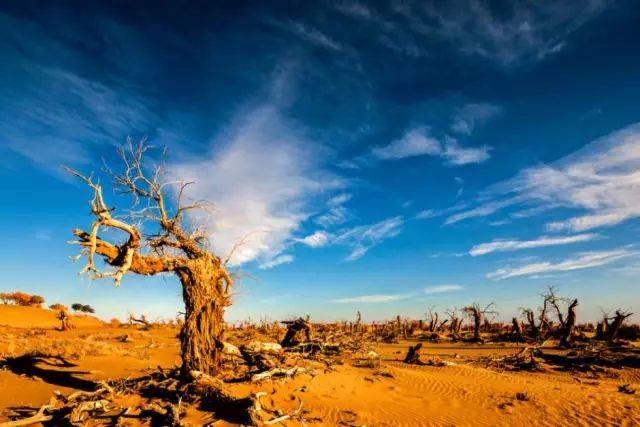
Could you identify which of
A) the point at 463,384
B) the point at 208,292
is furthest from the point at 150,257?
the point at 463,384

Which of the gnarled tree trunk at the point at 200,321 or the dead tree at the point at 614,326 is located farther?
the dead tree at the point at 614,326

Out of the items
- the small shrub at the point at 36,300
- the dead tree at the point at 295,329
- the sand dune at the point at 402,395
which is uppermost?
the small shrub at the point at 36,300

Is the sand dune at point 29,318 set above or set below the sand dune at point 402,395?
above

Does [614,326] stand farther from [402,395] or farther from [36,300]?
[36,300]

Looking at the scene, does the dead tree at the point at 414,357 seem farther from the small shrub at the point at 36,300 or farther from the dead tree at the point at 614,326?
the small shrub at the point at 36,300

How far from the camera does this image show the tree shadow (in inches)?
456

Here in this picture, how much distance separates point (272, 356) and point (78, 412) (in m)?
5.32

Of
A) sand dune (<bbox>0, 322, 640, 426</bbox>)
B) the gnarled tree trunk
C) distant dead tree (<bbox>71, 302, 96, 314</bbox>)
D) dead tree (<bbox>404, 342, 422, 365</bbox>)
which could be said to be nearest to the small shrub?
distant dead tree (<bbox>71, 302, 96, 314</bbox>)

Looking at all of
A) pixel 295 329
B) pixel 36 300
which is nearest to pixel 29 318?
pixel 36 300

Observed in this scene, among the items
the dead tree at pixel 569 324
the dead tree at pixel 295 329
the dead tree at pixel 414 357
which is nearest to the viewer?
the dead tree at pixel 295 329

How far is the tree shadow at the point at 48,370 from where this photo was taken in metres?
11.6

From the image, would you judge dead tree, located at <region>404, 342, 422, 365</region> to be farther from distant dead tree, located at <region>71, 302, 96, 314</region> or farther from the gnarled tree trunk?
distant dead tree, located at <region>71, 302, 96, 314</region>

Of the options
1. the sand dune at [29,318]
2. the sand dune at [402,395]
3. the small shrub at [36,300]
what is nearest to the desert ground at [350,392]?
the sand dune at [402,395]

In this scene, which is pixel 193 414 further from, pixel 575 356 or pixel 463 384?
pixel 575 356
